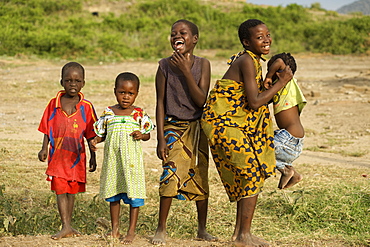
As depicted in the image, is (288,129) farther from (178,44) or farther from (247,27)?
(178,44)

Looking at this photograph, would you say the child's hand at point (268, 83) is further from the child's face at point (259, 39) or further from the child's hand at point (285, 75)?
the child's face at point (259, 39)

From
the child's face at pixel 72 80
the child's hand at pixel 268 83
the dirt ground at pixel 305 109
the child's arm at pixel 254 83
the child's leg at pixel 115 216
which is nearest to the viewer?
the child's arm at pixel 254 83

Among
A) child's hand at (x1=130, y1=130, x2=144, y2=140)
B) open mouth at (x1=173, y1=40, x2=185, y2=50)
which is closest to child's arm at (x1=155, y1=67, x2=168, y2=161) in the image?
child's hand at (x1=130, y1=130, x2=144, y2=140)

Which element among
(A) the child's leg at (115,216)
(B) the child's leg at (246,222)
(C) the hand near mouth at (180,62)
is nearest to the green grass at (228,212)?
(A) the child's leg at (115,216)

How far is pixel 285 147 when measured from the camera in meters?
3.40

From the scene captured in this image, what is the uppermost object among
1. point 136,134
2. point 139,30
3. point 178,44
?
point 139,30

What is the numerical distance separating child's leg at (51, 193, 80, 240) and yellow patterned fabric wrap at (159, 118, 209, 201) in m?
0.74

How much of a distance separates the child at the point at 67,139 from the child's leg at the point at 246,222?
112 cm

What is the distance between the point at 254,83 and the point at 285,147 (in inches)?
18.7

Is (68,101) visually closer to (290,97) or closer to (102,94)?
(290,97)

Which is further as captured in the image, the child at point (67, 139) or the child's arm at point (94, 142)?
the child at point (67, 139)

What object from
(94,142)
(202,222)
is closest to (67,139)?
(94,142)

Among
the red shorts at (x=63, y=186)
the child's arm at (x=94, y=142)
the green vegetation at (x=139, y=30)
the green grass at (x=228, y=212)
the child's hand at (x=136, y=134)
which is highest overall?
the green vegetation at (x=139, y=30)

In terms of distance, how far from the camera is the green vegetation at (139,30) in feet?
68.6
